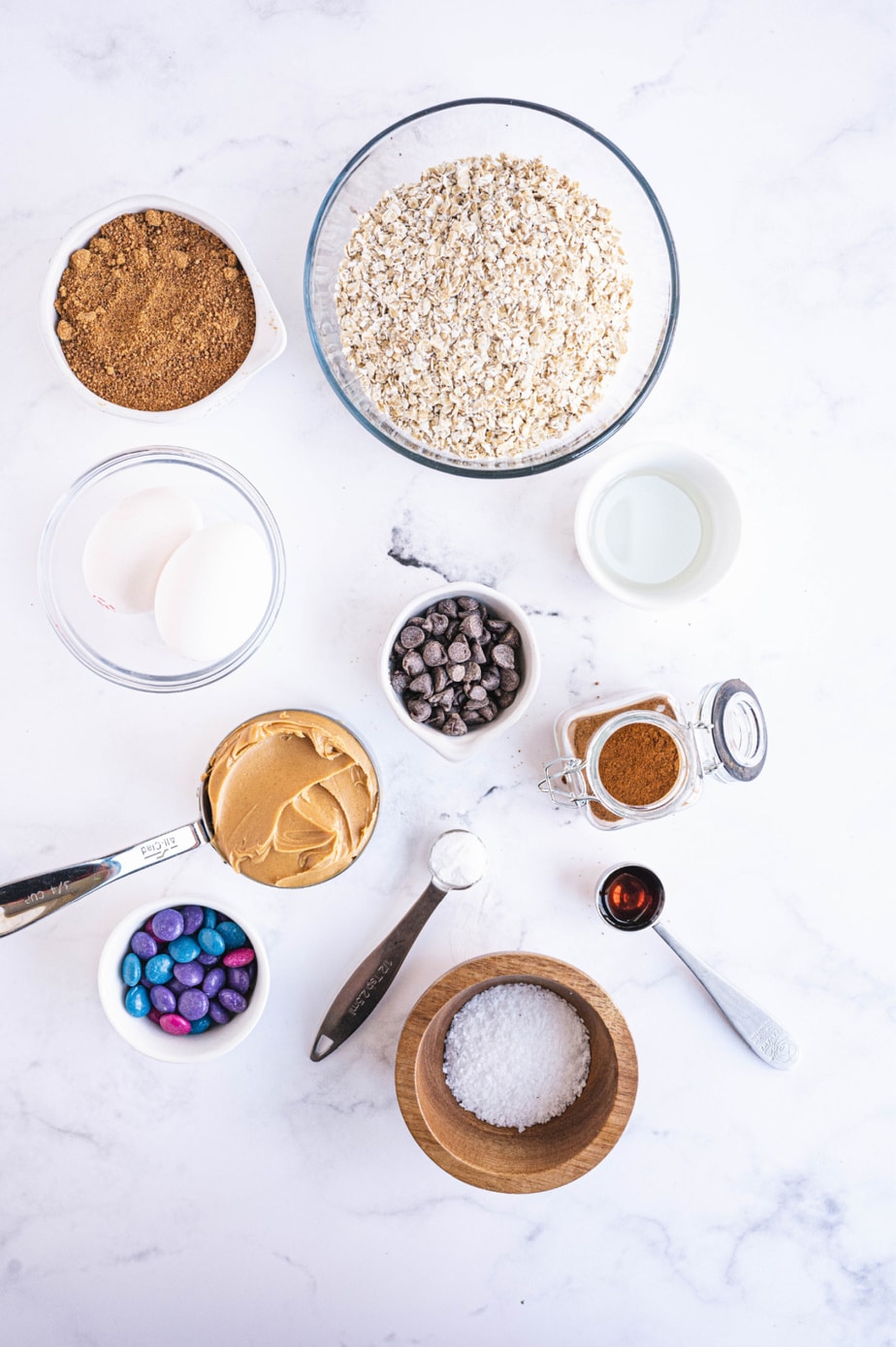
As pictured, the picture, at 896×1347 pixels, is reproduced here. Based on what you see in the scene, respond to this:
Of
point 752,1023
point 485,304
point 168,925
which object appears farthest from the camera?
point 752,1023

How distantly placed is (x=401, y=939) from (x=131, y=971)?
39 centimetres

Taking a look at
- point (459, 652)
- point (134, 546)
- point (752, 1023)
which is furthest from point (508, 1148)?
point (134, 546)

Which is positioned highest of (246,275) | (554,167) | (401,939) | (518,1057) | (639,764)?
(554,167)

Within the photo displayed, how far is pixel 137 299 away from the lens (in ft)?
3.91

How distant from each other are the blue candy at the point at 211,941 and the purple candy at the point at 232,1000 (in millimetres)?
57

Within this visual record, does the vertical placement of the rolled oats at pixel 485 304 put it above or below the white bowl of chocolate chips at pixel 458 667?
above

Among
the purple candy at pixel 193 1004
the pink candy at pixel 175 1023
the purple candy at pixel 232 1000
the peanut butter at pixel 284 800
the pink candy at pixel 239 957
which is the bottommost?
the pink candy at pixel 175 1023

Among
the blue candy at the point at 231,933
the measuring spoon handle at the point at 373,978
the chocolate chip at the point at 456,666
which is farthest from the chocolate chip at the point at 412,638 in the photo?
the blue candy at the point at 231,933

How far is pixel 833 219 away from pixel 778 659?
0.67 meters

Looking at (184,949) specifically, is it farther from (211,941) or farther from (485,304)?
(485,304)

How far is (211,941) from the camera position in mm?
1248

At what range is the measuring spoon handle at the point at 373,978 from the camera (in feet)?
4.22

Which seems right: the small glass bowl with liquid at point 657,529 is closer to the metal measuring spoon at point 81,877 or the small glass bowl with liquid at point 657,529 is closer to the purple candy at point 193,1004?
the metal measuring spoon at point 81,877

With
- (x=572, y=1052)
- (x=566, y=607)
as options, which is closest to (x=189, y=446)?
(x=566, y=607)
